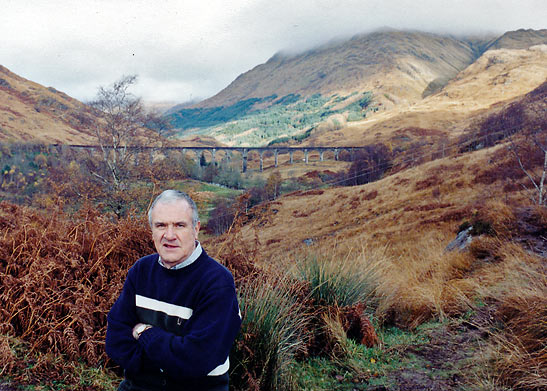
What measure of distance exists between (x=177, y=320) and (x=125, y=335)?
0.36m

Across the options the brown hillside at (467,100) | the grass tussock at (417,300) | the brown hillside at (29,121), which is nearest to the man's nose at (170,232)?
the grass tussock at (417,300)

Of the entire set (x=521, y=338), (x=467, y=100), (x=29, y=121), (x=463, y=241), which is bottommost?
(x=463, y=241)

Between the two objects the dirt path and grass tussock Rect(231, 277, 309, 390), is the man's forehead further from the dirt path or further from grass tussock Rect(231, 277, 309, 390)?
the dirt path

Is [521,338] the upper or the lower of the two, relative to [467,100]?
lower

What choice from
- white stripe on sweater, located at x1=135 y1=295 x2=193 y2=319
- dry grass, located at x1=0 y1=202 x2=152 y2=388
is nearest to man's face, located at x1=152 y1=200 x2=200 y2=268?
white stripe on sweater, located at x1=135 y1=295 x2=193 y2=319

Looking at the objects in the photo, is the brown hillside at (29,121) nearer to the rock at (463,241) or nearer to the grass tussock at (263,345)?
the rock at (463,241)

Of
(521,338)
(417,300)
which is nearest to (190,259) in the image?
(521,338)

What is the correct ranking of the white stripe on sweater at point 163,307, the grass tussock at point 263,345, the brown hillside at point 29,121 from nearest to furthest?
the white stripe on sweater at point 163,307 → the grass tussock at point 263,345 → the brown hillside at point 29,121

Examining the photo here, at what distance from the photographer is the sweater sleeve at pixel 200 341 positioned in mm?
2002

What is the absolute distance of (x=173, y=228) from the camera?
2225mm

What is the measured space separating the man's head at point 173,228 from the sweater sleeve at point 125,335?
35cm

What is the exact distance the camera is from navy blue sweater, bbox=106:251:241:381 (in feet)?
6.61

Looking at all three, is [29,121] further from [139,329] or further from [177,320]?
[177,320]

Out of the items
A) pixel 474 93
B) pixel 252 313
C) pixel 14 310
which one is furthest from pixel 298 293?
pixel 474 93
